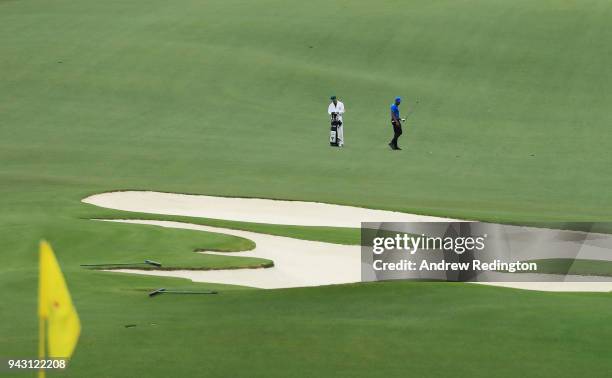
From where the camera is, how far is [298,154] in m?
44.0

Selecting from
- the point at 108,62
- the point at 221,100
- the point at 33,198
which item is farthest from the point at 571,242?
the point at 108,62

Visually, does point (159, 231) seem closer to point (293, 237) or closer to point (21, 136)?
point (293, 237)

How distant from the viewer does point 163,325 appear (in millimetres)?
14586

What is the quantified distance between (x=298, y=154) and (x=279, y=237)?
16.7 metres

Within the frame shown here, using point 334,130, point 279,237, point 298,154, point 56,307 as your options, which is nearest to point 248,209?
point 279,237

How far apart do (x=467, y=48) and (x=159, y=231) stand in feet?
121

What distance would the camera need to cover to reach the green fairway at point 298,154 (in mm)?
13625

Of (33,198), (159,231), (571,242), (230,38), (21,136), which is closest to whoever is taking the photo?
(571,242)

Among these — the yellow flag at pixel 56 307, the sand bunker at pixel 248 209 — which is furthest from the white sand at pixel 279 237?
the yellow flag at pixel 56 307

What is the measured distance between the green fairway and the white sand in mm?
922

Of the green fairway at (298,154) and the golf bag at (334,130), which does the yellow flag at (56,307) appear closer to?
the green fairway at (298,154)

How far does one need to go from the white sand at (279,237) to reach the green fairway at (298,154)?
36.3 inches

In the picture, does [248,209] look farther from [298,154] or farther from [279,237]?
[298,154]

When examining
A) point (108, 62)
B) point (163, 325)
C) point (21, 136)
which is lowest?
point (163, 325)
